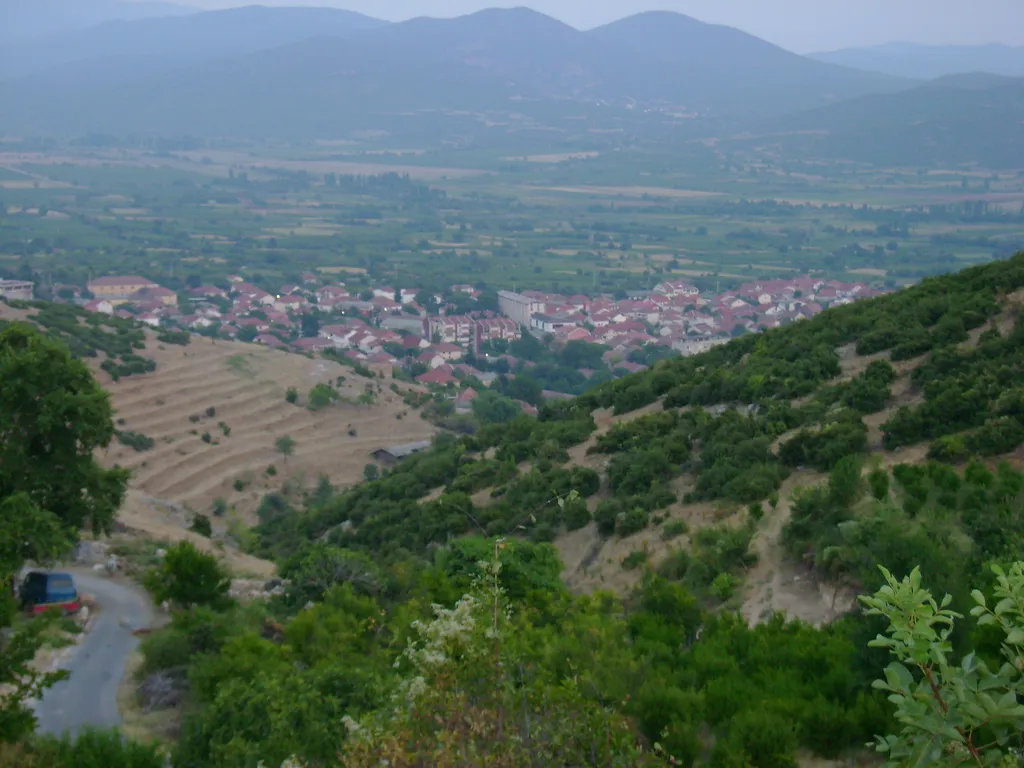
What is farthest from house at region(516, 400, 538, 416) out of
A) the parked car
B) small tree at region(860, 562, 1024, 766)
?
small tree at region(860, 562, 1024, 766)

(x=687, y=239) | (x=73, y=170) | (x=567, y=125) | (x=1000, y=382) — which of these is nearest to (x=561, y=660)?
(x=1000, y=382)

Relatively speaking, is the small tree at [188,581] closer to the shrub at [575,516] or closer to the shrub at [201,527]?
the shrub at [575,516]

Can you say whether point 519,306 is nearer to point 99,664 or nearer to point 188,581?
point 188,581

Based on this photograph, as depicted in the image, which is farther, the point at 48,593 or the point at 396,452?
the point at 396,452

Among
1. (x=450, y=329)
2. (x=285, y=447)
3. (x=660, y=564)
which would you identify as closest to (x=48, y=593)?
(x=660, y=564)

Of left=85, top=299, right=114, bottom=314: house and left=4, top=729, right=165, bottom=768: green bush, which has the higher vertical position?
left=4, top=729, right=165, bottom=768: green bush

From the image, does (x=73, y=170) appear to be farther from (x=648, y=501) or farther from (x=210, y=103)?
(x=648, y=501)

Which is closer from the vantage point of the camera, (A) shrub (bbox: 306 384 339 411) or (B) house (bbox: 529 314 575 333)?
(A) shrub (bbox: 306 384 339 411)

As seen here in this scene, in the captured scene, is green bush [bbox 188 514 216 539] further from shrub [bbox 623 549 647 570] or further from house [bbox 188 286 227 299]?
house [bbox 188 286 227 299]
